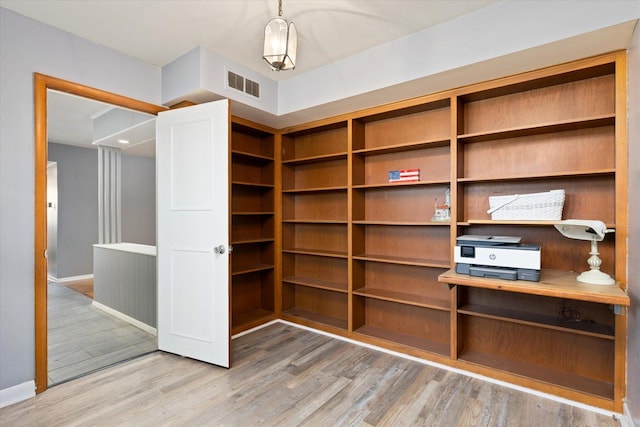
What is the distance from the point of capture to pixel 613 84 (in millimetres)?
2109

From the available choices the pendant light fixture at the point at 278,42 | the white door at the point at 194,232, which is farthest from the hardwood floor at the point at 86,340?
the pendant light fixture at the point at 278,42

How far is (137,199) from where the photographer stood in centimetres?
648

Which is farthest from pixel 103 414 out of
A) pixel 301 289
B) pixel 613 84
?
pixel 613 84

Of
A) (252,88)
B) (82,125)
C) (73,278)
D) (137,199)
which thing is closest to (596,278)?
(252,88)

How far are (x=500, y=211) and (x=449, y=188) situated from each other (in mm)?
539

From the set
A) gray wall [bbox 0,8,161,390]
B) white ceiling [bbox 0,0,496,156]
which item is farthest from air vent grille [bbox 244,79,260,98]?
gray wall [bbox 0,8,161,390]

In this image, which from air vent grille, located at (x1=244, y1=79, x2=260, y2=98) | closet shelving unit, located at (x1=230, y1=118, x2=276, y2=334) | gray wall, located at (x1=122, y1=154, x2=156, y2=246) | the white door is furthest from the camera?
gray wall, located at (x1=122, y1=154, x2=156, y2=246)

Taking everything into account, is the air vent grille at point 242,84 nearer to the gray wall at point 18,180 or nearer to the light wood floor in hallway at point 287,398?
the gray wall at point 18,180

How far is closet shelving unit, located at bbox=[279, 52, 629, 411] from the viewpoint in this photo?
6.81 ft

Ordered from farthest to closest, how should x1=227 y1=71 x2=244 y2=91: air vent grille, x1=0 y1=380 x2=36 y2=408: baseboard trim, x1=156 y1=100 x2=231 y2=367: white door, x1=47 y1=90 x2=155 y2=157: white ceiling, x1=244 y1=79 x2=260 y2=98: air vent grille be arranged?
x1=47 y1=90 x2=155 y2=157: white ceiling → x1=244 y1=79 x2=260 y2=98: air vent grille → x1=227 y1=71 x2=244 y2=91: air vent grille → x1=156 y1=100 x2=231 y2=367: white door → x1=0 y1=380 x2=36 y2=408: baseboard trim

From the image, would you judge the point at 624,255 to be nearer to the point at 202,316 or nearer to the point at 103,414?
the point at 202,316

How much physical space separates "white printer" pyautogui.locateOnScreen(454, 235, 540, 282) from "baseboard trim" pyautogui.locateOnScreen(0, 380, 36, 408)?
3.02 m

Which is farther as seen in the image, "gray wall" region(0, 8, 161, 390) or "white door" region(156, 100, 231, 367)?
"white door" region(156, 100, 231, 367)

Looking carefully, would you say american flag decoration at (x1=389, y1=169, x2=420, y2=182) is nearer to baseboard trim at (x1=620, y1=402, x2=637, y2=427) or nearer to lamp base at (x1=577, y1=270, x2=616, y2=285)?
lamp base at (x1=577, y1=270, x2=616, y2=285)
